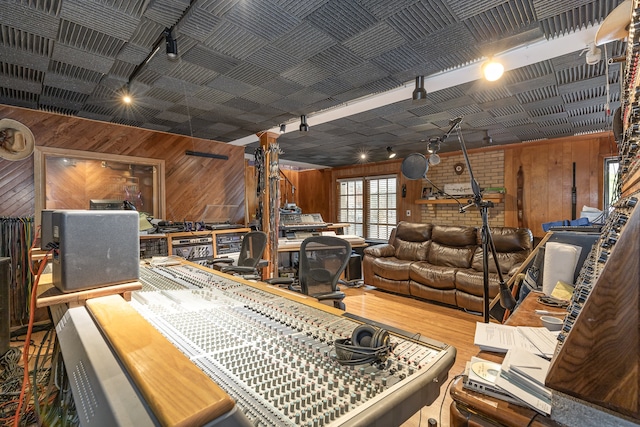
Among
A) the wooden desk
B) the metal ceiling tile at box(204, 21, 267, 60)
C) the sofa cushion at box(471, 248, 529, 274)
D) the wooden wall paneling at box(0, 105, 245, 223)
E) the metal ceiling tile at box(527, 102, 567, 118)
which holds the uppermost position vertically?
the metal ceiling tile at box(204, 21, 267, 60)

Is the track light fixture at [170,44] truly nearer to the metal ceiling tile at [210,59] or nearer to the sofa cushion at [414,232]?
the metal ceiling tile at [210,59]

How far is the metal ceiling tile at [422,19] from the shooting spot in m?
2.02

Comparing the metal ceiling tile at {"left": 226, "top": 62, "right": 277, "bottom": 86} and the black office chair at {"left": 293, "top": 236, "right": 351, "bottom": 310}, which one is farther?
the metal ceiling tile at {"left": 226, "top": 62, "right": 277, "bottom": 86}

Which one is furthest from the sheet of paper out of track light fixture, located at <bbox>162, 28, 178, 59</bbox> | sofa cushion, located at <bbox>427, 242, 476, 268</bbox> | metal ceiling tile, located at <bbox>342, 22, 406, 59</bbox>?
sofa cushion, located at <bbox>427, 242, 476, 268</bbox>

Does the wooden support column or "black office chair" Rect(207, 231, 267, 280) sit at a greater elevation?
the wooden support column

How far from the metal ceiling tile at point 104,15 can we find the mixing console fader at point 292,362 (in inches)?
80.5

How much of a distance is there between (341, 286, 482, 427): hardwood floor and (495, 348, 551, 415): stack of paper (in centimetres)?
182

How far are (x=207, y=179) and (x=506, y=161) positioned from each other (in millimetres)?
5922

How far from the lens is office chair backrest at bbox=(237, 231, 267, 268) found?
3.09 metres

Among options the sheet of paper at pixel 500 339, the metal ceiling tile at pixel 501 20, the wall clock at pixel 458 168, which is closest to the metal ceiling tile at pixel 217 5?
the metal ceiling tile at pixel 501 20

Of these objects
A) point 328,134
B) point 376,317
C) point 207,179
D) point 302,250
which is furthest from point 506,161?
point 207,179

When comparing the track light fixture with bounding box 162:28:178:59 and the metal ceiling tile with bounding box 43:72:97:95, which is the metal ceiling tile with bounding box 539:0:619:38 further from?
the metal ceiling tile with bounding box 43:72:97:95

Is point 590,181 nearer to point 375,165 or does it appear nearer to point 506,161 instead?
point 506,161

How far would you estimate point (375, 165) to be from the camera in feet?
25.9
